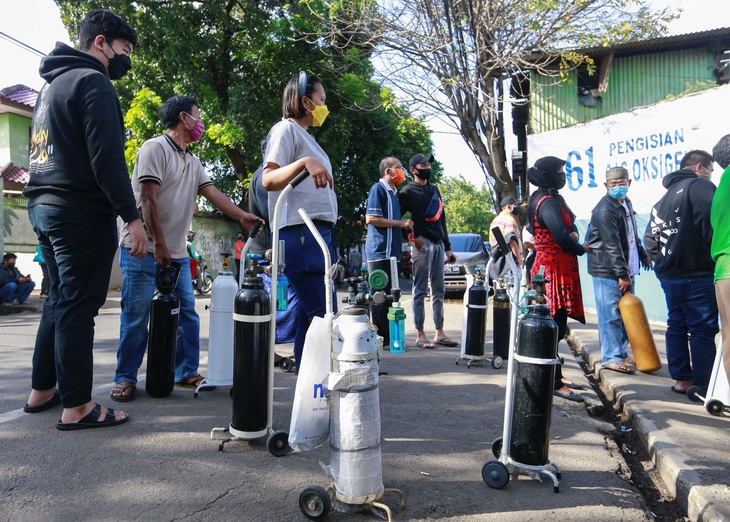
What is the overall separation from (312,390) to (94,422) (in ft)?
4.93

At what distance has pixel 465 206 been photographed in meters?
71.4

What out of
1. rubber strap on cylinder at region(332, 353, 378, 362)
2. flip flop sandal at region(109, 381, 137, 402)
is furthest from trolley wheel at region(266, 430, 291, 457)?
flip flop sandal at region(109, 381, 137, 402)

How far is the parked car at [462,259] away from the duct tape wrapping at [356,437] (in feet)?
36.8

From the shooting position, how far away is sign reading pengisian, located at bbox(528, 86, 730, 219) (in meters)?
8.97

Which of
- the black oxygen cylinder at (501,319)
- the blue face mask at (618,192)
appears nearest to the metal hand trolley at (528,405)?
the black oxygen cylinder at (501,319)

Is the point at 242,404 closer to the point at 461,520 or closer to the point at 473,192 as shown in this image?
the point at 461,520

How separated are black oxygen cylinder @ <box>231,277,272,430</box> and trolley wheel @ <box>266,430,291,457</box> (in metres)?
0.09

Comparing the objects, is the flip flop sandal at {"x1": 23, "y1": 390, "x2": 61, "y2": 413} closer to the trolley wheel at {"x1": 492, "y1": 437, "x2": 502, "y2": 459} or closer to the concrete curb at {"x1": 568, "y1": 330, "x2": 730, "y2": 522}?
the trolley wheel at {"x1": 492, "y1": 437, "x2": 502, "y2": 459}

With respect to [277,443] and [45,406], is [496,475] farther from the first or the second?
[45,406]

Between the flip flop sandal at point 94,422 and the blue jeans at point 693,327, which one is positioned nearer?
the flip flop sandal at point 94,422

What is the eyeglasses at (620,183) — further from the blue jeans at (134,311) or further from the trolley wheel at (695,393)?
the blue jeans at (134,311)

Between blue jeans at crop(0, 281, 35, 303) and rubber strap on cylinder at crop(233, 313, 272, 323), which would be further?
blue jeans at crop(0, 281, 35, 303)

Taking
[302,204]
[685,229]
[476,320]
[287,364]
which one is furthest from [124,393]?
[685,229]

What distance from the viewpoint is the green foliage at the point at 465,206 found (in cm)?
7136
